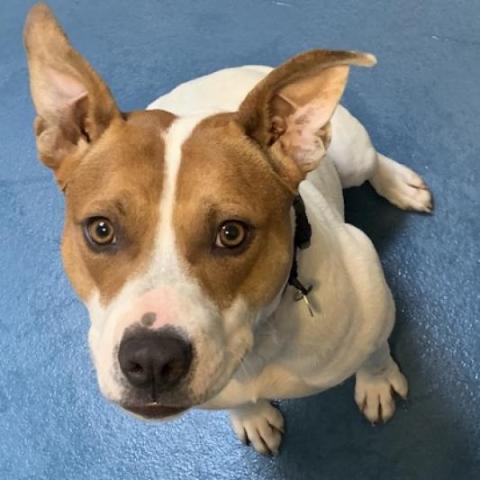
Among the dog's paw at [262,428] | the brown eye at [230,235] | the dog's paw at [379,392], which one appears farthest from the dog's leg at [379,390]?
the brown eye at [230,235]

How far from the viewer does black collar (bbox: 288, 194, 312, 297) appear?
1825 millimetres

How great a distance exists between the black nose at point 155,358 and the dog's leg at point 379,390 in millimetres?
1032

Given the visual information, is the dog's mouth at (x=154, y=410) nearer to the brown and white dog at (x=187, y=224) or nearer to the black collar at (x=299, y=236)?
the brown and white dog at (x=187, y=224)

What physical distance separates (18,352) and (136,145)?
136 centimetres

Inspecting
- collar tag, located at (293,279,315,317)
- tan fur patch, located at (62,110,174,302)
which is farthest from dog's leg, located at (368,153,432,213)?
tan fur patch, located at (62,110,174,302)

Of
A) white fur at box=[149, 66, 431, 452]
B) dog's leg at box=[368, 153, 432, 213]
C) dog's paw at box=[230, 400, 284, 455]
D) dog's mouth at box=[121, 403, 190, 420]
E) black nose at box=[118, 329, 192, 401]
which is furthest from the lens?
dog's leg at box=[368, 153, 432, 213]

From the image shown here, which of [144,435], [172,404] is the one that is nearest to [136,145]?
[172,404]

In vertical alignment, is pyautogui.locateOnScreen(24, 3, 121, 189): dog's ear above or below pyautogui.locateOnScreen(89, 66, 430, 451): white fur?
above

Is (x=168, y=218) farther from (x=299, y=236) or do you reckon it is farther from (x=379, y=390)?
(x=379, y=390)

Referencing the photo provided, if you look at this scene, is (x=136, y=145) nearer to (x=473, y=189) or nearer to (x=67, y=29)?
(x=473, y=189)

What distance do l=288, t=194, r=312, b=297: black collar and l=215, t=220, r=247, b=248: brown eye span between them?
0.19 m

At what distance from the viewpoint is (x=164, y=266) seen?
5.25 feet

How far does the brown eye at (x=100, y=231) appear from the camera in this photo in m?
1.67

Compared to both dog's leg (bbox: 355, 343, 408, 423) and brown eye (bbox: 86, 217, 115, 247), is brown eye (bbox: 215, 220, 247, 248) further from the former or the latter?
A: dog's leg (bbox: 355, 343, 408, 423)
